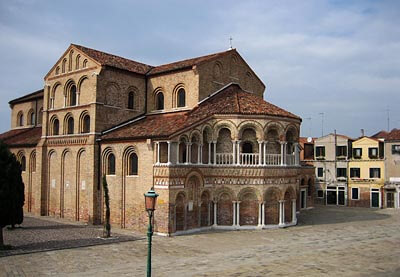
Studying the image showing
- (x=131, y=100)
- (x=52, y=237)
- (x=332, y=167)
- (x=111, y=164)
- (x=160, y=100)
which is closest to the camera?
(x=52, y=237)

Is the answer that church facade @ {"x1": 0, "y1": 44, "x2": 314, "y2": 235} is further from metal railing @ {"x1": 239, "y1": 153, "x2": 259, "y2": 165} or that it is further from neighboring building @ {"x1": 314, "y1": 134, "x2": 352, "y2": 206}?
neighboring building @ {"x1": 314, "y1": 134, "x2": 352, "y2": 206}

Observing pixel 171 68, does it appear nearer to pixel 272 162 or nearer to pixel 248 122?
pixel 248 122

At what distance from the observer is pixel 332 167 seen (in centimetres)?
4300

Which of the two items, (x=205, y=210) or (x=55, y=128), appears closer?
(x=205, y=210)

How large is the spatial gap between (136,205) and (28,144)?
555 inches

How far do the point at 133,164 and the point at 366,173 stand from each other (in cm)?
2750

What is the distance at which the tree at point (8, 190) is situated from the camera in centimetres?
1709

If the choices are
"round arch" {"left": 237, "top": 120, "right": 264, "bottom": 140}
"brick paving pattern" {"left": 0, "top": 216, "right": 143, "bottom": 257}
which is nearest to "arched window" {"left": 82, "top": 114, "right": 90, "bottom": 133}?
"brick paving pattern" {"left": 0, "top": 216, "right": 143, "bottom": 257}

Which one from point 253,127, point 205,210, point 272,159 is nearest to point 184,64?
point 253,127

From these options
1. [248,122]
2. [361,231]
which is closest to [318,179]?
[361,231]

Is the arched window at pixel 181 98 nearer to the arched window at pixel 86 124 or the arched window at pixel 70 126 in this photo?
the arched window at pixel 86 124

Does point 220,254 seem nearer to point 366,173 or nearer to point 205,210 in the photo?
point 205,210

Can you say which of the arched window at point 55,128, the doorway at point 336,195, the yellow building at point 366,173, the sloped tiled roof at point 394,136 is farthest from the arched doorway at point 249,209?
the sloped tiled roof at point 394,136

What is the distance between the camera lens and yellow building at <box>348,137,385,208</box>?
39812 mm
